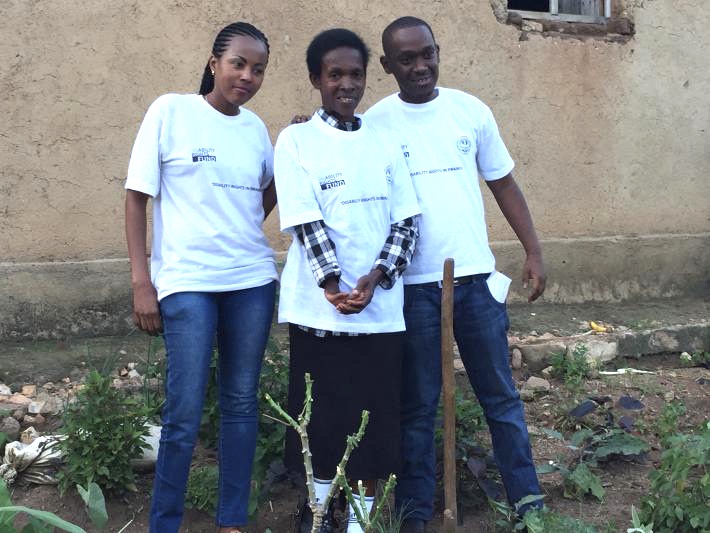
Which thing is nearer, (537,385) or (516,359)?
(537,385)

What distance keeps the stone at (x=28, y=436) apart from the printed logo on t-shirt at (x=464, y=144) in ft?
6.92

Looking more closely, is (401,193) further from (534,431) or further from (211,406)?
(534,431)

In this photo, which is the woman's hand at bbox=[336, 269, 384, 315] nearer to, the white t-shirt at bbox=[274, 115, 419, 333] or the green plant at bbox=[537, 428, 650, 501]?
the white t-shirt at bbox=[274, 115, 419, 333]

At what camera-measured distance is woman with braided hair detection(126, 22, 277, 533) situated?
265 centimetres

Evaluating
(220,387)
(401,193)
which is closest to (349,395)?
(220,387)

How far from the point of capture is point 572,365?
4.67m

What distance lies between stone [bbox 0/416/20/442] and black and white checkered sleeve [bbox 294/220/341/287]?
1.73 m

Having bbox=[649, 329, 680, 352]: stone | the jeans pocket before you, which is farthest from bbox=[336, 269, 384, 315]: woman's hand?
Result: bbox=[649, 329, 680, 352]: stone

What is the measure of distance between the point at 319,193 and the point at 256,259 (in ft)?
1.02

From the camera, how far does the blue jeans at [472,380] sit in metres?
2.83

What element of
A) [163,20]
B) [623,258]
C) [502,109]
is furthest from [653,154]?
[163,20]

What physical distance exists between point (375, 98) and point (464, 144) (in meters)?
2.30

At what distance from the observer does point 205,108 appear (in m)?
2.75

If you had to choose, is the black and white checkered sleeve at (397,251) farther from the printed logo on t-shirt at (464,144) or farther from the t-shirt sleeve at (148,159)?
the t-shirt sleeve at (148,159)
